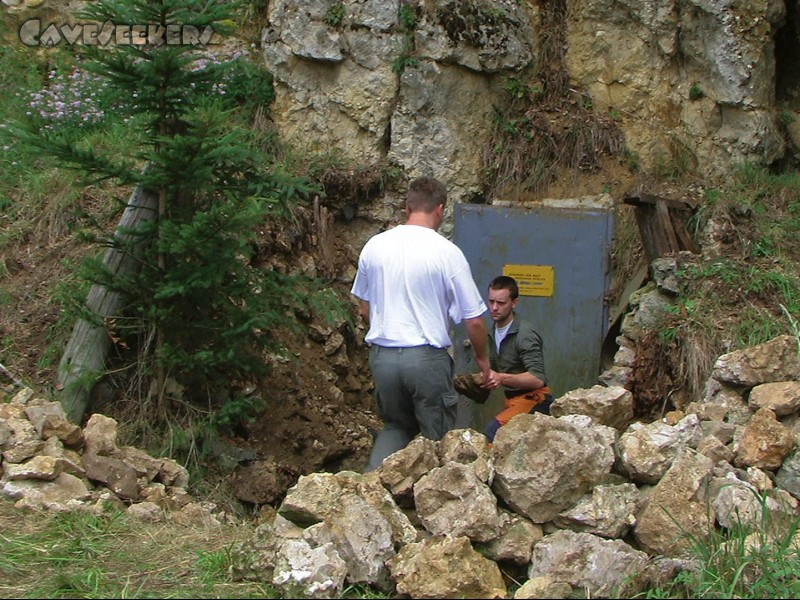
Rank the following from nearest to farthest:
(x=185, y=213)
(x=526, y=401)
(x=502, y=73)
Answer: (x=526, y=401) → (x=185, y=213) → (x=502, y=73)

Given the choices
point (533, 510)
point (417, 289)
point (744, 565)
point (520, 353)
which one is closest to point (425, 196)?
point (417, 289)

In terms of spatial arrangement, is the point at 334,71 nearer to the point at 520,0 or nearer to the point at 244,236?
the point at 520,0

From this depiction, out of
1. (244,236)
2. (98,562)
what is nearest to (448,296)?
(244,236)

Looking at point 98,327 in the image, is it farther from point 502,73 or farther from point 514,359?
point 502,73

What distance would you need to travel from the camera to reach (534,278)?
26.8 feet

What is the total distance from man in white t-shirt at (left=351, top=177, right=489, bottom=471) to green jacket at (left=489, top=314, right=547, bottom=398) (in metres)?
0.58

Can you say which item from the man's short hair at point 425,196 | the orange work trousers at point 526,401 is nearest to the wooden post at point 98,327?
the man's short hair at point 425,196

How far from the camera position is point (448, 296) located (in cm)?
550

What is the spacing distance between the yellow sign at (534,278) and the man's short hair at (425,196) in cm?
273

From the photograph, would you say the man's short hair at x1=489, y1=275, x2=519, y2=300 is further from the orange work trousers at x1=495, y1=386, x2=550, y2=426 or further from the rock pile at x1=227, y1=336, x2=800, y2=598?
the rock pile at x1=227, y1=336, x2=800, y2=598

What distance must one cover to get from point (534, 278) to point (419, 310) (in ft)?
9.66

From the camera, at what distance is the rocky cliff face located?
28.7ft

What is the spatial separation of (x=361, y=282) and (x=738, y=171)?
4597 millimetres

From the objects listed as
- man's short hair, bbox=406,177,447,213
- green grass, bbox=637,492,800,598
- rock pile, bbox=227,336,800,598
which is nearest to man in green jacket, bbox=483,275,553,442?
man's short hair, bbox=406,177,447,213
